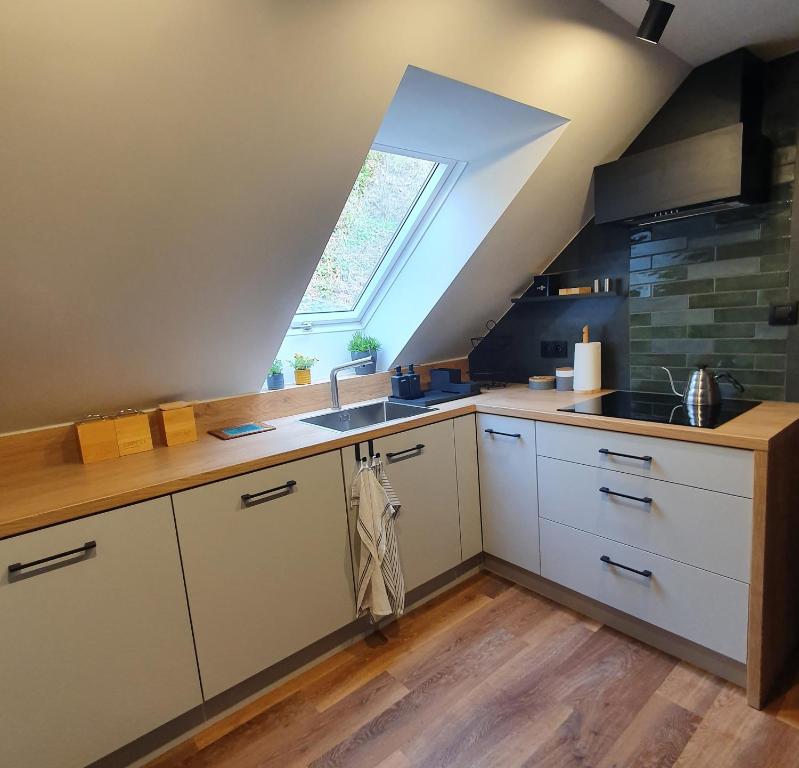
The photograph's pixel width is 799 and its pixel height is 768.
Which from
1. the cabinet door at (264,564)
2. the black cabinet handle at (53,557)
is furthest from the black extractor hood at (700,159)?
the black cabinet handle at (53,557)

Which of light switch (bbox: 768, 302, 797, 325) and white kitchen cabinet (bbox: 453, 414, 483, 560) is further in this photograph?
white kitchen cabinet (bbox: 453, 414, 483, 560)

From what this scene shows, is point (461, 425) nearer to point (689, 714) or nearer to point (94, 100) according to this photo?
point (689, 714)

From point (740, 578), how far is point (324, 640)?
57.7 inches

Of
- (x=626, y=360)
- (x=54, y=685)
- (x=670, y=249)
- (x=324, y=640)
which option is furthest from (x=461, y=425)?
(x=54, y=685)

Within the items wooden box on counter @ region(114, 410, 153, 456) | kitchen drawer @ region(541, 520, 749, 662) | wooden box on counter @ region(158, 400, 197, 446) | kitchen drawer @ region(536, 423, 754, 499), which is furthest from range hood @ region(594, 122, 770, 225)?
wooden box on counter @ region(114, 410, 153, 456)

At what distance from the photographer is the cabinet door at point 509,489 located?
6.98 feet

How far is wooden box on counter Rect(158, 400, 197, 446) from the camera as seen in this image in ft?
6.19

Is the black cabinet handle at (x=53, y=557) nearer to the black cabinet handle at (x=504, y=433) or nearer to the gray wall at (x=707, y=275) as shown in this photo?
the black cabinet handle at (x=504, y=433)

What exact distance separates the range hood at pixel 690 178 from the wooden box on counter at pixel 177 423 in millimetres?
1942

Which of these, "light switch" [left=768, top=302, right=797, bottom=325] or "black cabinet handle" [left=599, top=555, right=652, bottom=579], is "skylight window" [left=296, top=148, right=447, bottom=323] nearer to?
"light switch" [left=768, top=302, right=797, bottom=325]

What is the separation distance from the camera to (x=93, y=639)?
1343 millimetres

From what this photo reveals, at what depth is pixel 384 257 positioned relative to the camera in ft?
8.66

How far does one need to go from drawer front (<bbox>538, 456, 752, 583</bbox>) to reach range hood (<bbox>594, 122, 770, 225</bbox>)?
42.0 inches

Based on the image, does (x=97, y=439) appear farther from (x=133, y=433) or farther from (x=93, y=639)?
(x=93, y=639)
